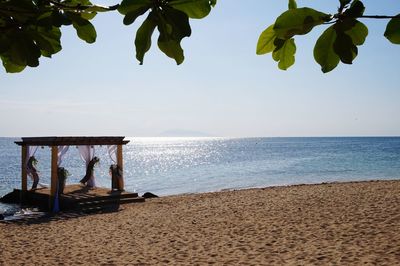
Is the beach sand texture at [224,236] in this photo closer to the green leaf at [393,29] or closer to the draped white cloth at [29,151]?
the draped white cloth at [29,151]

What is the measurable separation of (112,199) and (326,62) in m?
14.9

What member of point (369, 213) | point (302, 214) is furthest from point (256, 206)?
point (369, 213)

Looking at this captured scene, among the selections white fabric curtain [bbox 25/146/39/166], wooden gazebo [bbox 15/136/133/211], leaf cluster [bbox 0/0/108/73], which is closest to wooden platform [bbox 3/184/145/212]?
wooden gazebo [bbox 15/136/133/211]

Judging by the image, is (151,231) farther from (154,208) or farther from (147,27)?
(147,27)

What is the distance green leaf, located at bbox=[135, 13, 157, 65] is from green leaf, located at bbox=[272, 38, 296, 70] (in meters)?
0.31

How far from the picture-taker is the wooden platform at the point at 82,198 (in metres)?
14.2

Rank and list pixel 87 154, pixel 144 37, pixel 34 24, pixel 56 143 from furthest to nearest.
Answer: pixel 87 154
pixel 56 143
pixel 34 24
pixel 144 37

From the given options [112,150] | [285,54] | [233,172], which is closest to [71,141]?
[112,150]

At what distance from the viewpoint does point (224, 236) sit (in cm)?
920

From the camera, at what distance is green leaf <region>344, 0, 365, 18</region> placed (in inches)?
29.1

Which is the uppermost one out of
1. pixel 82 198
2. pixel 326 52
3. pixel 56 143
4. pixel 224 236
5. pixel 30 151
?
pixel 326 52

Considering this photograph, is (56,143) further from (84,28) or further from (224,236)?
(84,28)

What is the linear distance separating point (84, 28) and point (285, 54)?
0.53m

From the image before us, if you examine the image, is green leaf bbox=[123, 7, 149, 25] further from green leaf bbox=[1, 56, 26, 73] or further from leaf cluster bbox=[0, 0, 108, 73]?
green leaf bbox=[1, 56, 26, 73]
